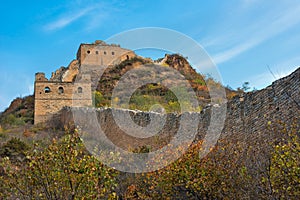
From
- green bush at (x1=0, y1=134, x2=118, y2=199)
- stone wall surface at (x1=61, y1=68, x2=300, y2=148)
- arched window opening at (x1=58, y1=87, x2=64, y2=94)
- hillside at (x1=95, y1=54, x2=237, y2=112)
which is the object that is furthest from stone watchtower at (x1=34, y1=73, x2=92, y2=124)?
green bush at (x1=0, y1=134, x2=118, y2=199)

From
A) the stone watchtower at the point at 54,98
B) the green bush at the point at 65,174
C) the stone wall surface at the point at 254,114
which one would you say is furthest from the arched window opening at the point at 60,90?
the green bush at the point at 65,174

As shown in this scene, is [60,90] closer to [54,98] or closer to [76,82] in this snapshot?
[54,98]

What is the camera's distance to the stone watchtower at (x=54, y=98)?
25.3 metres

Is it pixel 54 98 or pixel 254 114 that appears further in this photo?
pixel 54 98

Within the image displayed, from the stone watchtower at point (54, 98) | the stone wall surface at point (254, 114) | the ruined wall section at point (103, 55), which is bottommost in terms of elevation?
the stone wall surface at point (254, 114)

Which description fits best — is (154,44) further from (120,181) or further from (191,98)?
(191,98)

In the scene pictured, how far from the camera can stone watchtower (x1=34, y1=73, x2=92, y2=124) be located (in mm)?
25334

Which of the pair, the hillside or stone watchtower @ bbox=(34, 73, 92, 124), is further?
the hillside

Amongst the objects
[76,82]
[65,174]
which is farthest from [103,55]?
[65,174]

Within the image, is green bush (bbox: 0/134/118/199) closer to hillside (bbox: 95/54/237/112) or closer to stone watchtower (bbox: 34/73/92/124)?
hillside (bbox: 95/54/237/112)

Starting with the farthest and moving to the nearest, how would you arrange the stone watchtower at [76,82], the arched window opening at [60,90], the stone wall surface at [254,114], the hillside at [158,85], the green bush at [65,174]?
the arched window opening at [60,90], the hillside at [158,85], the stone watchtower at [76,82], the stone wall surface at [254,114], the green bush at [65,174]

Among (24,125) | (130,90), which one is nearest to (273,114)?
(24,125)

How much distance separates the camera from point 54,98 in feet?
84.5

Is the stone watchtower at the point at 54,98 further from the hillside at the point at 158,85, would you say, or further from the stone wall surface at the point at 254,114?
the stone wall surface at the point at 254,114
